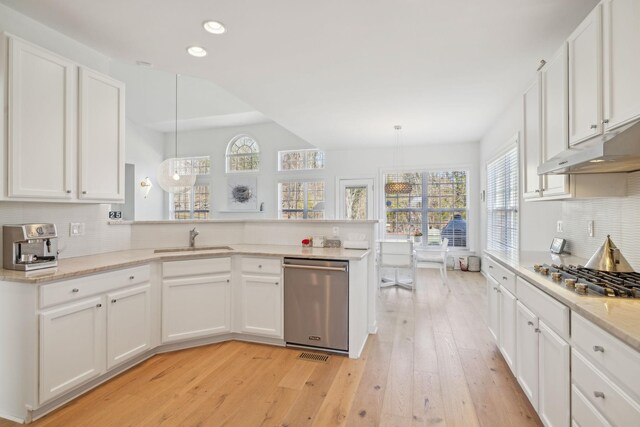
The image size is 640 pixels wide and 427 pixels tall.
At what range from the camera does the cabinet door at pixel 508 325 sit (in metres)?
2.21

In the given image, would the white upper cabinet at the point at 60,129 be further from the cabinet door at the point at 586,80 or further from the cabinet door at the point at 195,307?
the cabinet door at the point at 586,80

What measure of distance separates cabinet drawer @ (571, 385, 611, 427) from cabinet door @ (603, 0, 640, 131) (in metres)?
1.22

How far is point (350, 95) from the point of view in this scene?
386cm

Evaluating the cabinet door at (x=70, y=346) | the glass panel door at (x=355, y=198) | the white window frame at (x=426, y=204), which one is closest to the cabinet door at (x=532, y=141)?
the cabinet door at (x=70, y=346)

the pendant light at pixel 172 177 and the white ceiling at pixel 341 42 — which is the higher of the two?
the white ceiling at pixel 341 42

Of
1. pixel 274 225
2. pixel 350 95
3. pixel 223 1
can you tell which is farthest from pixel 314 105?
pixel 223 1

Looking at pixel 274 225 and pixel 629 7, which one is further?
pixel 274 225

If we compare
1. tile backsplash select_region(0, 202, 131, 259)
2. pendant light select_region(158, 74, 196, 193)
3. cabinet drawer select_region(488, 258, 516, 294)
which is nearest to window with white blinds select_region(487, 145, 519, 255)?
cabinet drawer select_region(488, 258, 516, 294)

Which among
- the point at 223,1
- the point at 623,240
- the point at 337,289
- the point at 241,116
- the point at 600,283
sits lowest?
the point at 337,289

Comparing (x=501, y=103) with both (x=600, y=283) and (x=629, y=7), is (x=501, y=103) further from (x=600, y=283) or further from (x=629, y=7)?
(x=600, y=283)

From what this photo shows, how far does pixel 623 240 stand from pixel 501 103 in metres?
2.73

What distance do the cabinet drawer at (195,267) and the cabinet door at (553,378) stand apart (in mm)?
2434

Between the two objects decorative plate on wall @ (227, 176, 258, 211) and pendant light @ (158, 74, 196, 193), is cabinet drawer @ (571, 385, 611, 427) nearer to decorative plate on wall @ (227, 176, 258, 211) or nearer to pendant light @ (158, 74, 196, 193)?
pendant light @ (158, 74, 196, 193)

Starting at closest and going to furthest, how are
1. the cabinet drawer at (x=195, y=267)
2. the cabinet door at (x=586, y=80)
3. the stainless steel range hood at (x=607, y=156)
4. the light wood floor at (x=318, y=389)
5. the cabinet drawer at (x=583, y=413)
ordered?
the cabinet drawer at (x=583, y=413) → the stainless steel range hood at (x=607, y=156) → the cabinet door at (x=586, y=80) → the light wood floor at (x=318, y=389) → the cabinet drawer at (x=195, y=267)
